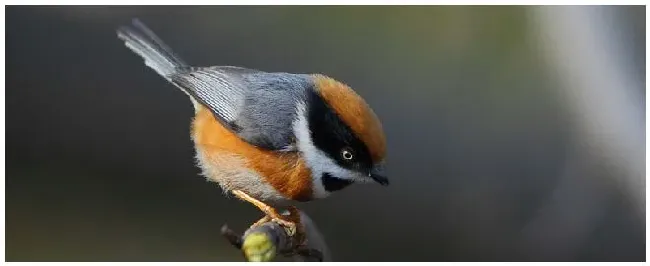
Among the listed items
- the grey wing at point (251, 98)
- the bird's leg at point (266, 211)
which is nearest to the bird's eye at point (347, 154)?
the grey wing at point (251, 98)

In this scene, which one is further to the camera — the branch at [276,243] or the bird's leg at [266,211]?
the bird's leg at [266,211]

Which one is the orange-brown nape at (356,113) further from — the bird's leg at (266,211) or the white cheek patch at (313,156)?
the bird's leg at (266,211)

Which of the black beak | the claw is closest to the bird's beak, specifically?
the black beak

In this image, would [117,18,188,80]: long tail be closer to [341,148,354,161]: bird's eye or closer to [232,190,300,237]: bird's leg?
[232,190,300,237]: bird's leg

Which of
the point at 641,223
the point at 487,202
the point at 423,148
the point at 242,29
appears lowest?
the point at 641,223

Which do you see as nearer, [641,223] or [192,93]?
[192,93]

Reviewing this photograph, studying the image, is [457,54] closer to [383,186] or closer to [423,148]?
[423,148]
